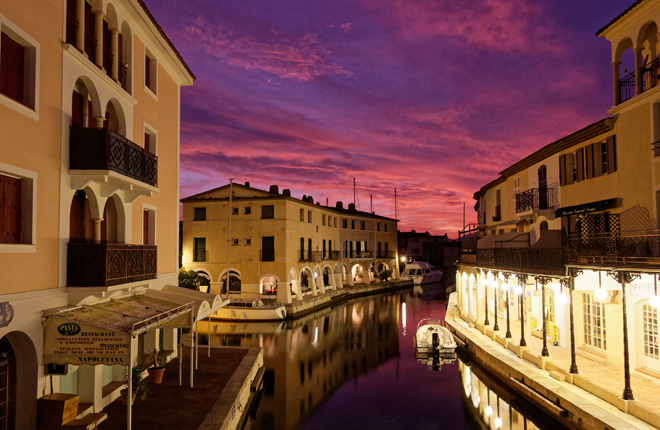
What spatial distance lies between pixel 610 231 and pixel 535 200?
7237 mm

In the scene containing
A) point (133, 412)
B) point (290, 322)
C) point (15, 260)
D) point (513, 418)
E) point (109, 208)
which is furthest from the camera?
point (290, 322)

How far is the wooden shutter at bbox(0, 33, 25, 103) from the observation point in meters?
9.00

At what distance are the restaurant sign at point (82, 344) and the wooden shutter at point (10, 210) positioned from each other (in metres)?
1.91

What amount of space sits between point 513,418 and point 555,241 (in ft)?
29.3

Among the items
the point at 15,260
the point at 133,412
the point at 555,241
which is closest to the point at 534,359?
the point at 555,241

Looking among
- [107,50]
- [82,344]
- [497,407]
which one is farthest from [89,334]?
[497,407]

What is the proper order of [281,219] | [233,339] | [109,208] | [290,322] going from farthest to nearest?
1. [281,219]
2. [290,322]
3. [233,339]
4. [109,208]

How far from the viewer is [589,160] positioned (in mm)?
19641

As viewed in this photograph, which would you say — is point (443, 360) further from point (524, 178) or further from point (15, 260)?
point (15, 260)

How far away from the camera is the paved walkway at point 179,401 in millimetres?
10859

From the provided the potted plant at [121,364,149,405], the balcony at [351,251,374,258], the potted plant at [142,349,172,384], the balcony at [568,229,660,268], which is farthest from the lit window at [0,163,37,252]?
the balcony at [351,251,374,258]

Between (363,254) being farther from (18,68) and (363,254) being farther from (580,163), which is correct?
(18,68)

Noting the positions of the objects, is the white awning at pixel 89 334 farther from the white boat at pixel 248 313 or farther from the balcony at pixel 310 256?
the balcony at pixel 310 256

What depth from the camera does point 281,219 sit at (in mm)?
41406
